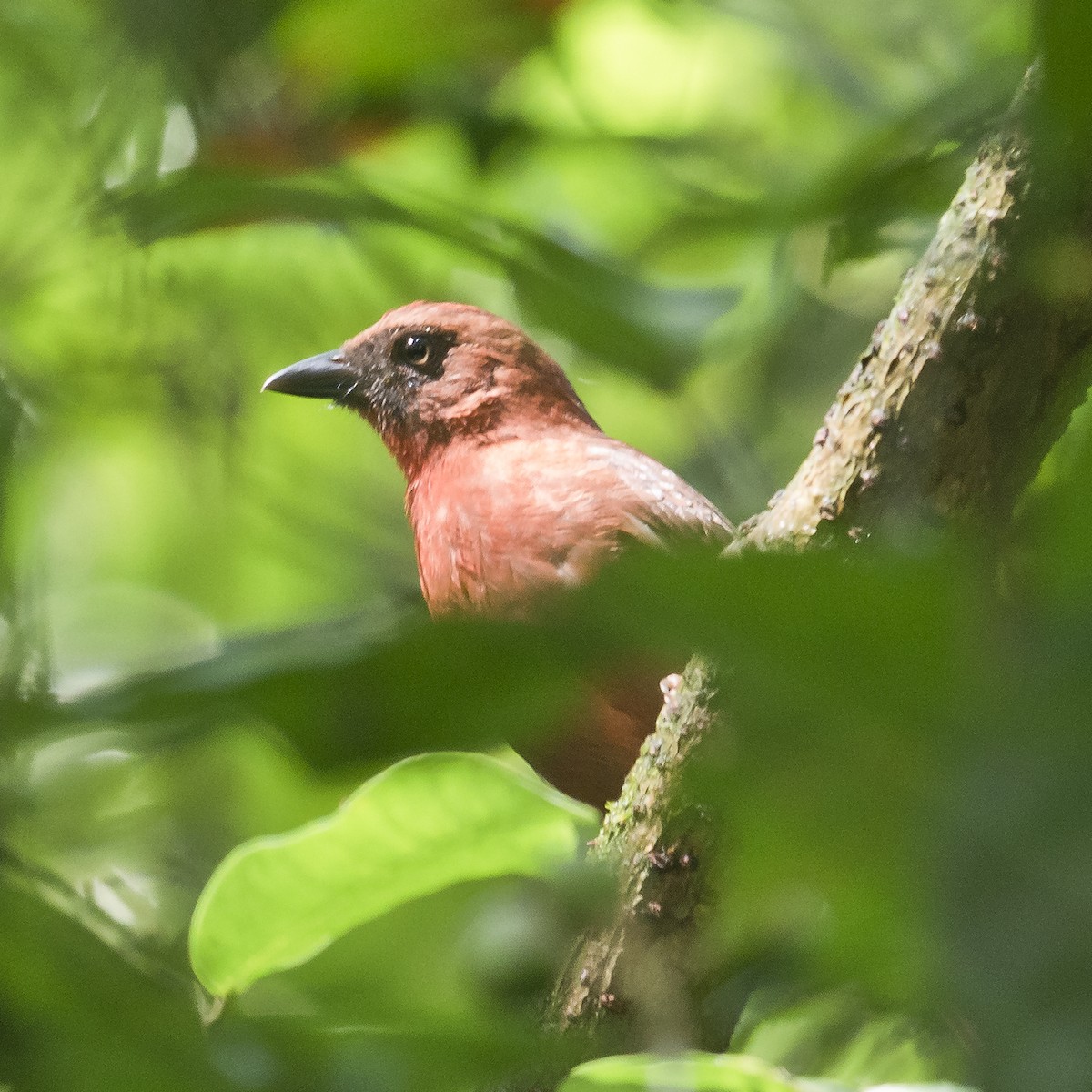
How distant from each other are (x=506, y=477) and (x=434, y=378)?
1.92ft

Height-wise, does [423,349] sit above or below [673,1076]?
above

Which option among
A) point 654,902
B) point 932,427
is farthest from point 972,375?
point 654,902

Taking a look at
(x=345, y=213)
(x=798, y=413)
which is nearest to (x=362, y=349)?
(x=798, y=413)

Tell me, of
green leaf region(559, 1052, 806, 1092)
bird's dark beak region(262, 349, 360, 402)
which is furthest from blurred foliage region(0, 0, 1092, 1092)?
bird's dark beak region(262, 349, 360, 402)

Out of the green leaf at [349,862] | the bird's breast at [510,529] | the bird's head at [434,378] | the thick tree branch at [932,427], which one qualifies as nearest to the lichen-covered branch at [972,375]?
the thick tree branch at [932,427]

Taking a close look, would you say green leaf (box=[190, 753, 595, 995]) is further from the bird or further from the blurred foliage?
the bird

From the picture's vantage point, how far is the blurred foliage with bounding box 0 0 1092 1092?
18.0 inches

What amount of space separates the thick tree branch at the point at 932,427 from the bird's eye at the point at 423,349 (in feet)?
6.63

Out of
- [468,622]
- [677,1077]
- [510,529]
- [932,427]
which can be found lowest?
[677,1077]

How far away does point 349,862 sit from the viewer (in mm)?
1201

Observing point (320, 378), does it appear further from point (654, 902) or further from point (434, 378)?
point (654, 902)

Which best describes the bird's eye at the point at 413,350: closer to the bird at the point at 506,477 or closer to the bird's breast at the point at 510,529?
the bird at the point at 506,477

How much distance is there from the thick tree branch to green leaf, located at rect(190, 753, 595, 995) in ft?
0.52

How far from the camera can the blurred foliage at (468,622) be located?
1.50 ft
